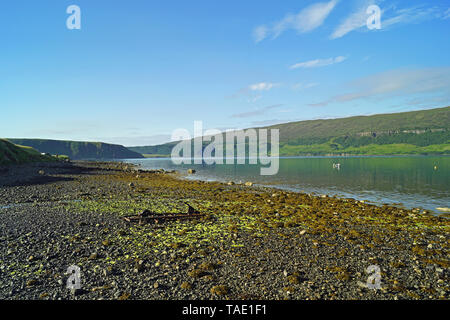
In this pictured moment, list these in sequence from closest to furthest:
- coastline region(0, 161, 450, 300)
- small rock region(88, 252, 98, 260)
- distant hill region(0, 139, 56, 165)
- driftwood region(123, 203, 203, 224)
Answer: coastline region(0, 161, 450, 300)
small rock region(88, 252, 98, 260)
driftwood region(123, 203, 203, 224)
distant hill region(0, 139, 56, 165)

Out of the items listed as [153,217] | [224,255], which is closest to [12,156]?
[153,217]

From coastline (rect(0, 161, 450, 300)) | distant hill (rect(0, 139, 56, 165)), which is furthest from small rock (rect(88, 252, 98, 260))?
distant hill (rect(0, 139, 56, 165))

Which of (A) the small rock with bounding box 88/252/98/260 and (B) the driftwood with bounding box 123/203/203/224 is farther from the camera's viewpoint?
(B) the driftwood with bounding box 123/203/203/224

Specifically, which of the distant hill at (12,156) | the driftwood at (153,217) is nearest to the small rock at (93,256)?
the driftwood at (153,217)

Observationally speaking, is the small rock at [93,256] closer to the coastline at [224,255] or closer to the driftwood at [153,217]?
the coastline at [224,255]

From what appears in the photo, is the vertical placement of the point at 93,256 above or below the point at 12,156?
below

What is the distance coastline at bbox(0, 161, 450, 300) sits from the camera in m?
9.96

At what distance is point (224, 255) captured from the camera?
44.6ft

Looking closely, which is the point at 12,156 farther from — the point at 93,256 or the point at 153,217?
the point at 93,256

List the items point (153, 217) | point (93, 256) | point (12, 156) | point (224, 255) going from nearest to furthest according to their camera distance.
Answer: point (93, 256) → point (224, 255) → point (153, 217) → point (12, 156)

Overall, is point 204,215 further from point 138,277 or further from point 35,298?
point 35,298

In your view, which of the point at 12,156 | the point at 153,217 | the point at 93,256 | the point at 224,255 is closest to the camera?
the point at 93,256

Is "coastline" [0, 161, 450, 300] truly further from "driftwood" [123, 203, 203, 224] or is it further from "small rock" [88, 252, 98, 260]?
"driftwood" [123, 203, 203, 224]
